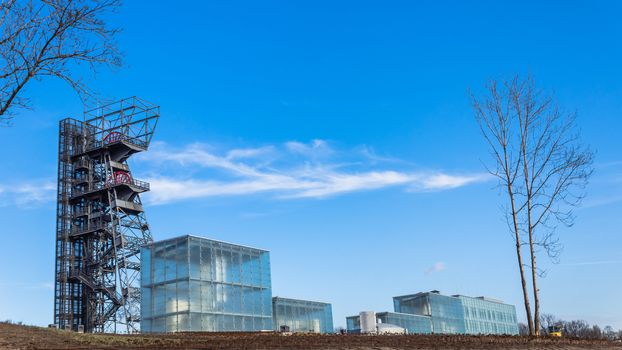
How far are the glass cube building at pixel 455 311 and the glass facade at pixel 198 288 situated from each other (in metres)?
46.6

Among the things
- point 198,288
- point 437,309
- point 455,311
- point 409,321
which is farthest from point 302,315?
point 455,311

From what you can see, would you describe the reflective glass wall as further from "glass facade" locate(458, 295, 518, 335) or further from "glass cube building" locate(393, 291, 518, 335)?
"glass facade" locate(458, 295, 518, 335)

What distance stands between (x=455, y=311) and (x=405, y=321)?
1503cm

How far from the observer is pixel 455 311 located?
10200 cm

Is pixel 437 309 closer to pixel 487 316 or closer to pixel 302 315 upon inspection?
pixel 487 316

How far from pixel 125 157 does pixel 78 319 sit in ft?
68.4

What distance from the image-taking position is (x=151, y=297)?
2094 inches

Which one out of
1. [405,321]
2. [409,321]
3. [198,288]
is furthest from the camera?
[409,321]

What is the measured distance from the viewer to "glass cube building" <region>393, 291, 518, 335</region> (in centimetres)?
9762

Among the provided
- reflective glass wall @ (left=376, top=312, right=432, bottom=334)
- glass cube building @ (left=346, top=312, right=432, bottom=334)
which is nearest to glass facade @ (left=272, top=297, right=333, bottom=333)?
reflective glass wall @ (left=376, top=312, right=432, bottom=334)

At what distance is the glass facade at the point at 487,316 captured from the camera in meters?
105

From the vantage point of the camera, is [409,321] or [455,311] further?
[455,311]

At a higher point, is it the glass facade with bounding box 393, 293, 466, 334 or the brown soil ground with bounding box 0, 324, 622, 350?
the glass facade with bounding box 393, 293, 466, 334

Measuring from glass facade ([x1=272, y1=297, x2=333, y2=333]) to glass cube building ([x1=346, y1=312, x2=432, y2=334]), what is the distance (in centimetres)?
1604
